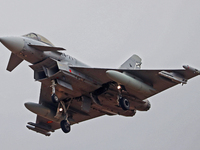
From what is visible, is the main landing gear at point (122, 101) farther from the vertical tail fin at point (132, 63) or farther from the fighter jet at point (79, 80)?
the vertical tail fin at point (132, 63)

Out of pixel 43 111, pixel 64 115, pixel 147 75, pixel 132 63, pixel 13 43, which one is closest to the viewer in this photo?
pixel 13 43

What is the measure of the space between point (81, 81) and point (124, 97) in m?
3.42

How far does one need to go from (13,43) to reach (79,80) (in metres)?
4.54

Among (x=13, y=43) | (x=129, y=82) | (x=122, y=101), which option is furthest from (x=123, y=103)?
(x=13, y=43)

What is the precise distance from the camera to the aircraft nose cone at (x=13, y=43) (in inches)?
870

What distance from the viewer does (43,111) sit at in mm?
26500

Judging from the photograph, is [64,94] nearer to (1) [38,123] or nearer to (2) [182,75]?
(1) [38,123]

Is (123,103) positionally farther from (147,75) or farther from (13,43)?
(13,43)

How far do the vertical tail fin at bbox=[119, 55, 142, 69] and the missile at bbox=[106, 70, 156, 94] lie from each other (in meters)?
3.36

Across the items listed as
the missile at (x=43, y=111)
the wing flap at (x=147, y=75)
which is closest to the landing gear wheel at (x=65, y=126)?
the missile at (x=43, y=111)

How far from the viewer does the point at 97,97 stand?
25094 millimetres

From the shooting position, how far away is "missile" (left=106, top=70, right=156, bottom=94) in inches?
880

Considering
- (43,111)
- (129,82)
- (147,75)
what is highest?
(147,75)

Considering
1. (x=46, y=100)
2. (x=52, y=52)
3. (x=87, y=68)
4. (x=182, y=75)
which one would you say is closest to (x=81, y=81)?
(x=87, y=68)
